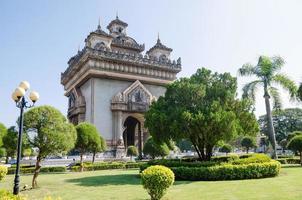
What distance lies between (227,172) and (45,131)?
9.36m

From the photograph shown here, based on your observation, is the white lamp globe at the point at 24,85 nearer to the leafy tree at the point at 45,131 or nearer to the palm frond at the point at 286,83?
the leafy tree at the point at 45,131

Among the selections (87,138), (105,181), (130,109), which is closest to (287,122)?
(130,109)

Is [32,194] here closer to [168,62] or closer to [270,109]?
[270,109]

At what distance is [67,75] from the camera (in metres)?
49.5

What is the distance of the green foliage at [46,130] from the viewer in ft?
Result: 48.5

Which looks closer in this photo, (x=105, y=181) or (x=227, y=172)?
(x=227, y=172)

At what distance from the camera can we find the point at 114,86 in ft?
142

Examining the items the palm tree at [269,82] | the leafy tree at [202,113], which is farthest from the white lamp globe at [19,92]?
the palm tree at [269,82]

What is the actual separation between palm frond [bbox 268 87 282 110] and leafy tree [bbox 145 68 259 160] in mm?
8434

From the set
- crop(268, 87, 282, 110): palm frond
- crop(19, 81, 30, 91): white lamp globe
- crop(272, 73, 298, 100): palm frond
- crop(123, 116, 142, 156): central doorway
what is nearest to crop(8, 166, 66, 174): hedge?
crop(19, 81, 30, 91): white lamp globe

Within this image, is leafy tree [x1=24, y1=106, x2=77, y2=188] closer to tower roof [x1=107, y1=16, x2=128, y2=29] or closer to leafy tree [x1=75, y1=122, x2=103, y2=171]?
leafy tree [x1=75, y1=122, x2=103, y2=171]

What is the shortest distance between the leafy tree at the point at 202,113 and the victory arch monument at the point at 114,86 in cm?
2222

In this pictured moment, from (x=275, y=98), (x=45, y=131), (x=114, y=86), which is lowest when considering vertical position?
(x=45, y=131)

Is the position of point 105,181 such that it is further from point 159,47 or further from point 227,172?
point 159,47
